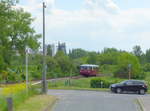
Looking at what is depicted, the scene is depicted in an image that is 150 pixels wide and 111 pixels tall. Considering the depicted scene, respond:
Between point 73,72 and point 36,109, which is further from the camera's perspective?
point 73,72

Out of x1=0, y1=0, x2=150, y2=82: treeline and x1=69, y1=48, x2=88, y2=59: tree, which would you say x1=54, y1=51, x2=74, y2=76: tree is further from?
x1=69, y1=48, x2=88, y2=59: tree

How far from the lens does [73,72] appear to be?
91.4 meters

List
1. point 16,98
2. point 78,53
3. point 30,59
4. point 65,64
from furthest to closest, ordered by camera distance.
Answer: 1. point 78,53
2. point 65,64
3. point 30,59
4. point 16,98

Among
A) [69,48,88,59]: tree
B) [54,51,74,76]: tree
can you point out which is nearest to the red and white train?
[54,51,74,76]: tree

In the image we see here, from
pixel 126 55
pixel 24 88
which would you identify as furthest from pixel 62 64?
pixel 24 88

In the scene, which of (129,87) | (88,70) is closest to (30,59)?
(88,70)

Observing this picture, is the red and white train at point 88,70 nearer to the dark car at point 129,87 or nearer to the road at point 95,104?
the dark car at point 129,87

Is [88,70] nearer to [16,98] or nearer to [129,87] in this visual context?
[129,87]

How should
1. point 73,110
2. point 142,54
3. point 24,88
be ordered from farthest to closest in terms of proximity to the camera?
1. point 142,54
2. point 24,88
3. point 73,110

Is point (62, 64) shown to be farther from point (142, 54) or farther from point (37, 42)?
point (142, 54)

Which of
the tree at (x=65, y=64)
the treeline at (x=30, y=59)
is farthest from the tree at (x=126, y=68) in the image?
the tree at (x=65, y=64)

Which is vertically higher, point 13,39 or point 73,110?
point 13,39

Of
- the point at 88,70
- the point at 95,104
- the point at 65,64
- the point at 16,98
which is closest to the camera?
the point at 16,98

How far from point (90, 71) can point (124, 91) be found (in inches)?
1573
